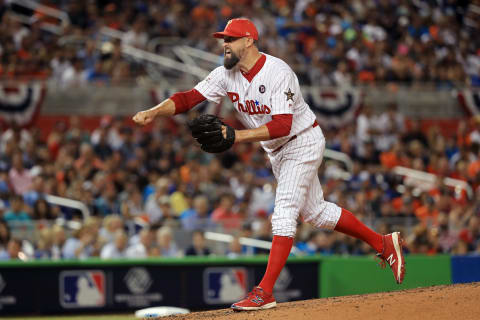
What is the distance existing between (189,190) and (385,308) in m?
6.74

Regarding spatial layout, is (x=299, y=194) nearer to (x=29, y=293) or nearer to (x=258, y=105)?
(x=258, y=105)

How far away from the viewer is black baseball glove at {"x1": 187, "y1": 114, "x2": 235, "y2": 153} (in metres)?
5.53

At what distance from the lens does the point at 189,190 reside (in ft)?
39.5

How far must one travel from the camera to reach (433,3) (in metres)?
19.7

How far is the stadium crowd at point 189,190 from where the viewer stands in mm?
10453

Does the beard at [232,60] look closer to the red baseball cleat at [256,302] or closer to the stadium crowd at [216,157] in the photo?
the red baseball cleat at [256,302]

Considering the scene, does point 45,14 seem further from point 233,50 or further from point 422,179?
point 233,50

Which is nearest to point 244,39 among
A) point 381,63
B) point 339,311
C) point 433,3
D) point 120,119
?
point 339,311

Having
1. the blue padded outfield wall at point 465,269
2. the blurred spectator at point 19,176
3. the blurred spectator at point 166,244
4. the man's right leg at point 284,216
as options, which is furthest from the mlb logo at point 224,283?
the man's right leg at point 284,216

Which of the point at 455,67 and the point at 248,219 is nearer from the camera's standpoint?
the point at 248,219

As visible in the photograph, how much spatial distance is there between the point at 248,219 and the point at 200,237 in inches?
28.1

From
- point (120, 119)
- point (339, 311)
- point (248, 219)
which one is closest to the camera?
point (339, 311)

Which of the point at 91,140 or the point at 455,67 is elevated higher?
the point at 455,67

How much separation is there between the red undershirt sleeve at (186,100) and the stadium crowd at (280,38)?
8.76 m
